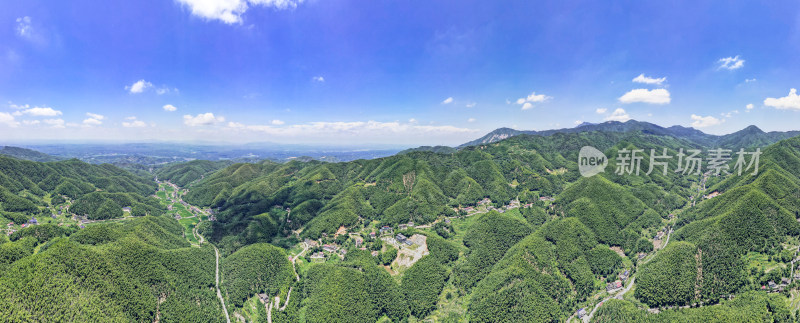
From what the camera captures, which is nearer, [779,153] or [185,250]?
[185,250]

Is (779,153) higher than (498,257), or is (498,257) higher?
(779,153)

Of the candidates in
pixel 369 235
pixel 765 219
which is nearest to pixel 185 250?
pixel 369 235

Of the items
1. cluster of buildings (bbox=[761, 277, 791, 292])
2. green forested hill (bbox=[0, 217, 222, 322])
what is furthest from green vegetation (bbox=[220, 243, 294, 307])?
cluster of buildings (bbox=[761, 277, 791, 292])

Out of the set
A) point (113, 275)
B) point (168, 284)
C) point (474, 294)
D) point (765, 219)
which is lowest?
point (474, 294)

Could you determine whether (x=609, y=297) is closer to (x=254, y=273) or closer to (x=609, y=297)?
(x=609, y=297)

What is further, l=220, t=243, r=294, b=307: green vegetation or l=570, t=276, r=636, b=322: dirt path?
l=220, t=243, r=294, b=307: green vegetation

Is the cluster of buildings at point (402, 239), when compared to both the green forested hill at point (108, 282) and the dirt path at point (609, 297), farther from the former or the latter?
the green forested hill at point (108, 282)

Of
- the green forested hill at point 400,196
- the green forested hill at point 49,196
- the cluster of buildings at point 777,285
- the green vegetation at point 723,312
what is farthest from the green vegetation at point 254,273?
the cluster of buildings at point 777,285

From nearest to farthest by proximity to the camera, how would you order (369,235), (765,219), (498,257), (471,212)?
1. (765,219)
2. (498,257)
3. (369,235)
4. (471,212)

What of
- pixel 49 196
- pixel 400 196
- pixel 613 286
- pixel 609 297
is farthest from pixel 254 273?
pixel 49 196

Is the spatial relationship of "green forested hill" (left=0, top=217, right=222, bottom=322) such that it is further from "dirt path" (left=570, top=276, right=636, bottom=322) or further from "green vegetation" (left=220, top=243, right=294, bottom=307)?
"dirt path" (left=570, top=276, right=636, bottom=322)

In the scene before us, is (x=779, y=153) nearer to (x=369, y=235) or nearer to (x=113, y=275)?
(x=369, y=235)
